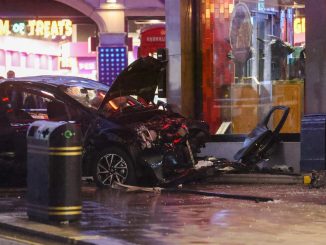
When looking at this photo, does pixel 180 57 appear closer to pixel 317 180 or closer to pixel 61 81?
pixel 61 81

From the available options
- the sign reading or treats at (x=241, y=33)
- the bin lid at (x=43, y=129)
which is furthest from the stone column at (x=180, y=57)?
the bin lid at (x=43, y=129)

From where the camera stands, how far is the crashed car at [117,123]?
40.4ft

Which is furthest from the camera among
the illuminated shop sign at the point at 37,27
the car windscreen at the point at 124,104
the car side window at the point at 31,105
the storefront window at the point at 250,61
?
the illuminated shop sign at the point at 37,27

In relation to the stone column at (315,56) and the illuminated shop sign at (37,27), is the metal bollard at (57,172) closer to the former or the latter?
the stone column at (315,56)

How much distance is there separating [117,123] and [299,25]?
4415 mm

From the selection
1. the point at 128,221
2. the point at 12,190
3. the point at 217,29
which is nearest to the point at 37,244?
the point at 128,221

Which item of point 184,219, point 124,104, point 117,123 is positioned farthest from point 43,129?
point 124,104

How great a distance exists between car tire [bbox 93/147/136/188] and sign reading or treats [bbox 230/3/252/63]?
4.42 meters

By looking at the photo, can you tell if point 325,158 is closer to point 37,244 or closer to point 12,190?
point 12,190

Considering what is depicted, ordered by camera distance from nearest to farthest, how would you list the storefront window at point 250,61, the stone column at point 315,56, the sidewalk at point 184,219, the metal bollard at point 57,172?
the sidewalk at point 184,219 < the metal bollard at point 57,172 < the stone column at point 315,56 < the storefront window at point 250,61

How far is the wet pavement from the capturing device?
26.3 ft

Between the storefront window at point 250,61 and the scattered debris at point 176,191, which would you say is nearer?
the scattered debris at point 176,191

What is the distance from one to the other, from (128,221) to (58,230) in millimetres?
999

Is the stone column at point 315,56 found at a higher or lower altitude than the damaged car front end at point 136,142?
higher
